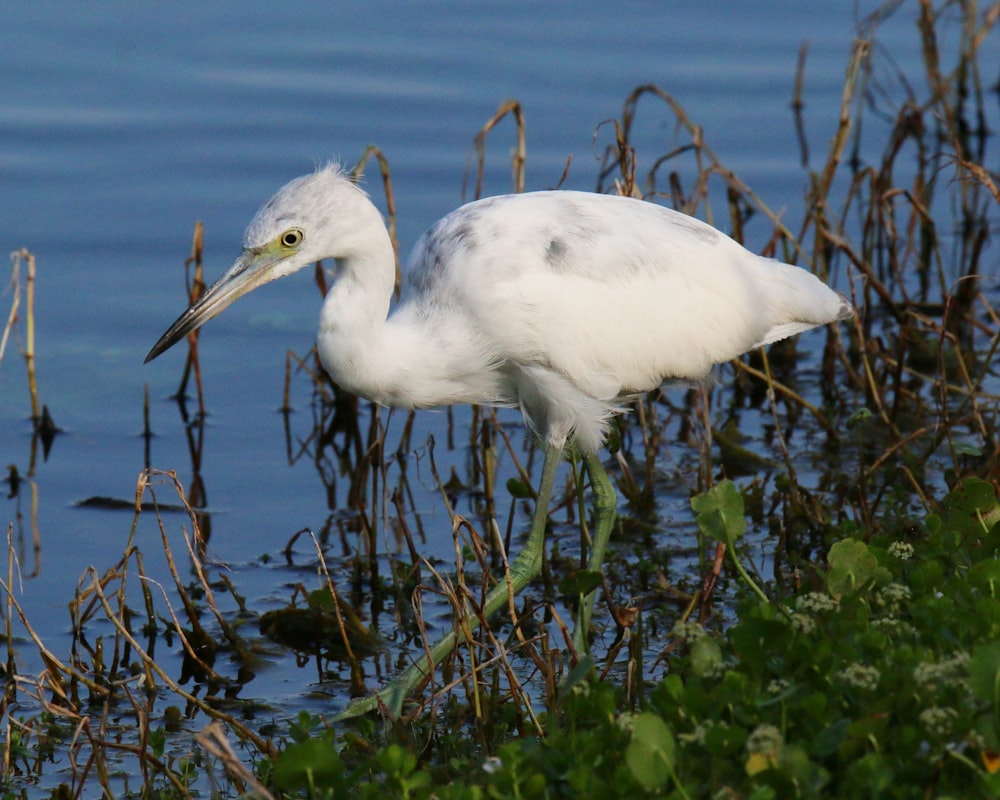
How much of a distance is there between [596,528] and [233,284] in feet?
5.21

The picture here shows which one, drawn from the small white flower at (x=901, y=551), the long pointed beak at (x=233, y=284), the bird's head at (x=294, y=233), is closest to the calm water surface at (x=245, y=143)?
the long pointed beak at (x=233, y=284)

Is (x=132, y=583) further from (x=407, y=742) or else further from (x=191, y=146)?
(x=191, y=146)

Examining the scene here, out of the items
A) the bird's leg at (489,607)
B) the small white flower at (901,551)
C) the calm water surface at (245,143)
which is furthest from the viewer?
the calm water surface at (245,143)

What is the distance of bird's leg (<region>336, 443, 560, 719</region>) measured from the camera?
16.1ft

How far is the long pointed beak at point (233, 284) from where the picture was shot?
16.5 ft

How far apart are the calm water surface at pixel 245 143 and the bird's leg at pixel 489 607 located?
3.02ft

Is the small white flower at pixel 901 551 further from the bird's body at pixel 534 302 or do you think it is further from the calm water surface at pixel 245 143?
the calm water surface at pixel 245 143

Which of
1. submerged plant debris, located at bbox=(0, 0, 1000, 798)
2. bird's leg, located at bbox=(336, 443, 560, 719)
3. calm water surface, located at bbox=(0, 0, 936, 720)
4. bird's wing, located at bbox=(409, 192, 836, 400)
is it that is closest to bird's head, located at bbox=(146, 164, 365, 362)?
bird's wing, located at bbox=(409, 192, 836, 400)

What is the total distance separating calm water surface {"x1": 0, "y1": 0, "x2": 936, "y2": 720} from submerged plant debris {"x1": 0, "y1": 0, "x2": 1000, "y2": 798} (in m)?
0.19

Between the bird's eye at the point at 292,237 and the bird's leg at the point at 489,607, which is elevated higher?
the bird's eye at the point at 292,237

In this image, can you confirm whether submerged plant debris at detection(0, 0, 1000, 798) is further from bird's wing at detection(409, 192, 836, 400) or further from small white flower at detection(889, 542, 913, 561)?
bird's wing at detection(409, 192, 836, 400)

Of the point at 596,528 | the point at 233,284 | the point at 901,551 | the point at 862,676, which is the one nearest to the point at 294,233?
the point at 233,284

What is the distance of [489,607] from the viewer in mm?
5223

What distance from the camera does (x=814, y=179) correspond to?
7.58 meters
